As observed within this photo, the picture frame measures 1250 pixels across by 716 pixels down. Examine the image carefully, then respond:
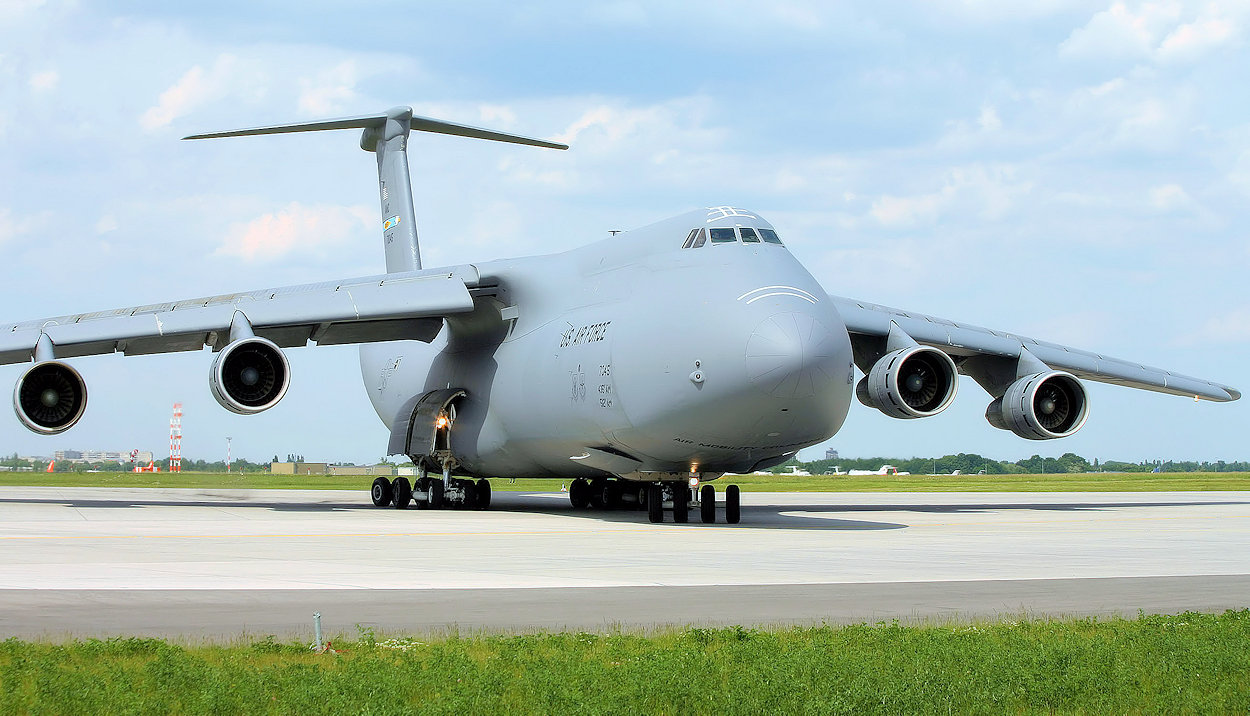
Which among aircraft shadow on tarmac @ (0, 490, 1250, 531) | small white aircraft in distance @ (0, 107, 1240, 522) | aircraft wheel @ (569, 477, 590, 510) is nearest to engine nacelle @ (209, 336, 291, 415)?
small white aircraft in distance @ (0, 107, 1240, 522)

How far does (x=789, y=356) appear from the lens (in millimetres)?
15609

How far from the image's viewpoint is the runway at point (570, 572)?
7.45 meters

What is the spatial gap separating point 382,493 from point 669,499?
298 inches

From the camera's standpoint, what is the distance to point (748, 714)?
197 inches

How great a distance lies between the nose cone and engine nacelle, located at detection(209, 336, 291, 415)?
7.80 metres

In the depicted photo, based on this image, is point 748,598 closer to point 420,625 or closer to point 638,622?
Answer: point 638,622

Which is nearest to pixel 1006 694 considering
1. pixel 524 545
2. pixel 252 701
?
pixel 252 701

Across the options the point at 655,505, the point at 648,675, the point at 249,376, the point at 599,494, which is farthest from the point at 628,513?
the point at 648,675

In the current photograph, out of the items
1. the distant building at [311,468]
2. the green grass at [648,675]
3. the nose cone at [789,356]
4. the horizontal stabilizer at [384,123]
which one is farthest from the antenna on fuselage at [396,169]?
the distant building at [311,468]

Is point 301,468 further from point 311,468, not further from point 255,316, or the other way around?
point 255,316

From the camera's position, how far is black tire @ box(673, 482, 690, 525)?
18516 millimetres

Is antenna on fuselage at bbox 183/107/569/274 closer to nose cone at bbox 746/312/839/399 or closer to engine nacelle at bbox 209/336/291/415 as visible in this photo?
engine nacelle at bbox 209/336/291/415

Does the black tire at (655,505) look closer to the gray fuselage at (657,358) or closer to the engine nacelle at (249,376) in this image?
the gray fuselage at (657,358)

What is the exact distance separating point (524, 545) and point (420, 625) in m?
6.46
